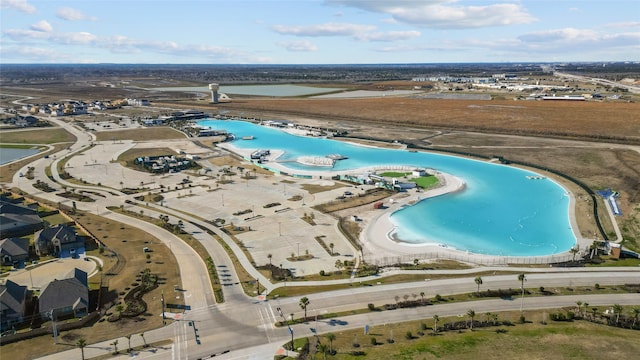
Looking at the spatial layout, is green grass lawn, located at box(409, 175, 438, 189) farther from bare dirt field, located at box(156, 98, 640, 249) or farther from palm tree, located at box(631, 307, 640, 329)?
palm tree, located at box(631, 307, 640, 329)

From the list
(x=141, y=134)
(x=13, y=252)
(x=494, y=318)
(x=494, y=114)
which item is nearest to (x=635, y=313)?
(x=494, y=318)

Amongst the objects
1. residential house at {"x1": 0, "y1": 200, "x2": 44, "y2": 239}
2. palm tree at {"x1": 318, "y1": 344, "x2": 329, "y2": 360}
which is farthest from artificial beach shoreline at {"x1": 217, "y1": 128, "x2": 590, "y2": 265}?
residential house at {"x1": 0, "y1": 200, "x2": 44, "y2": 239}

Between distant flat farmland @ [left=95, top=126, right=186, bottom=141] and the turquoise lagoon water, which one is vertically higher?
distant flat farmland @ [left=95, top=126, right=186, bottom=141]

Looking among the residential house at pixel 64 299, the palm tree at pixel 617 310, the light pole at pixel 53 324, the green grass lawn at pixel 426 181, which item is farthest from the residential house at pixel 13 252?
the green grass lawn at pixel 426 181

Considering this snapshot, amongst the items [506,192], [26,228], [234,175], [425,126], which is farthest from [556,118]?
[26,228]

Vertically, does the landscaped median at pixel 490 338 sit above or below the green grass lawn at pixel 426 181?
below

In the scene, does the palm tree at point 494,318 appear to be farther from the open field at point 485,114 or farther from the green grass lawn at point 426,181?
the open field at point 485,114

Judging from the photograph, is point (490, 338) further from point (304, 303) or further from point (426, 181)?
point (426, 181)
